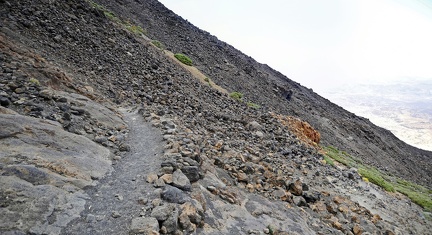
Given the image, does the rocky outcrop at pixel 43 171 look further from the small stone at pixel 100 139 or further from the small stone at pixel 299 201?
the small stone at pixel 299 201

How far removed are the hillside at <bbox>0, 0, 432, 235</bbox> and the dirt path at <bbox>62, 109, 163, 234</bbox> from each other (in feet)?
0.14

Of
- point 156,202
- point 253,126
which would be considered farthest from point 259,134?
point 156,202

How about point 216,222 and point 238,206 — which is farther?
point 238,206

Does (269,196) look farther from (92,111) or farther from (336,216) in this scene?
(92,111)

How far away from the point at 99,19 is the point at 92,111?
2036 centimetres

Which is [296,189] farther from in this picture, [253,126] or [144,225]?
[144,225]

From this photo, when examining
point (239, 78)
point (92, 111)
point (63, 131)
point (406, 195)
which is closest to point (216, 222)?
point (63, 131)

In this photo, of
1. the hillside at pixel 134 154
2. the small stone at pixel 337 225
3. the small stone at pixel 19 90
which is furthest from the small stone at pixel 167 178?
the small stone at pixel 337 225

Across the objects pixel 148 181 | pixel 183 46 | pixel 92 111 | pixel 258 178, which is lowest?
pixel 92 111

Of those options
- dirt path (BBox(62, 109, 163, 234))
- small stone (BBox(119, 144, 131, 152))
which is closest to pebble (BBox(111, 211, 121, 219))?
dirt path (BBox(62, 109, 163, 234))

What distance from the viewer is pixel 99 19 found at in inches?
1212

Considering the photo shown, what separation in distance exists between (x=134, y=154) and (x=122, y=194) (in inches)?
141

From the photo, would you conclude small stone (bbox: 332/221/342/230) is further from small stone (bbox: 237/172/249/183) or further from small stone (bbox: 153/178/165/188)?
small stone (bbox: 153/178/165/188)

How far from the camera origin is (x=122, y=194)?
8734mm
